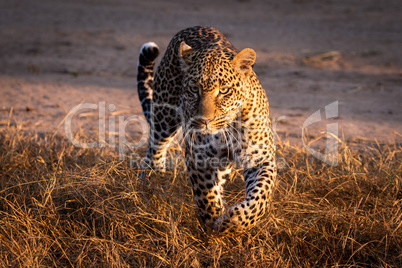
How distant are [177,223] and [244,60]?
4.09 ft

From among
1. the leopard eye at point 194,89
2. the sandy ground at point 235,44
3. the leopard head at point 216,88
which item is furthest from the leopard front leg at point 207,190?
the sandy ground at point 235,44

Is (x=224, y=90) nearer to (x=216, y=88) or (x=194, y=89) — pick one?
(x=216, y=88)

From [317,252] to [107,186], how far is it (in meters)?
1.72

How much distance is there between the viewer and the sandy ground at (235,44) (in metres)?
7.30

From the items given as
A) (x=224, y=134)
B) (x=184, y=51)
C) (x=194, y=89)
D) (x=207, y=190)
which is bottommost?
(x=207, y=190)

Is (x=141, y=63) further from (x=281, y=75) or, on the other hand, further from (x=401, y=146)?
(x=281, y=75)

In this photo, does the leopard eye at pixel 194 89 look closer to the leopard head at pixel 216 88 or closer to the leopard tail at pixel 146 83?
the leopard head at pixel 216 88

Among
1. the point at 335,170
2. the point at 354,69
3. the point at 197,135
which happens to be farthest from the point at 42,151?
the point at 354,69

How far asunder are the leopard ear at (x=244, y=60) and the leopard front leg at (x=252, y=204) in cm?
70

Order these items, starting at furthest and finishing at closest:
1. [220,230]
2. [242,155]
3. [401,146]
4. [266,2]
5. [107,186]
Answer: [266,2], [401,146], [107,186], [242,155], [220,230]

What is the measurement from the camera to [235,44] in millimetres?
11875

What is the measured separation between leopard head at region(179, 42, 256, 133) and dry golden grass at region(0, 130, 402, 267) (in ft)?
2.43

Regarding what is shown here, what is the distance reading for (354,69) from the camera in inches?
406

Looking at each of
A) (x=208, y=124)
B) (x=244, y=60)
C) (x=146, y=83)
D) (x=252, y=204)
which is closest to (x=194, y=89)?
(x=208, y=124)
